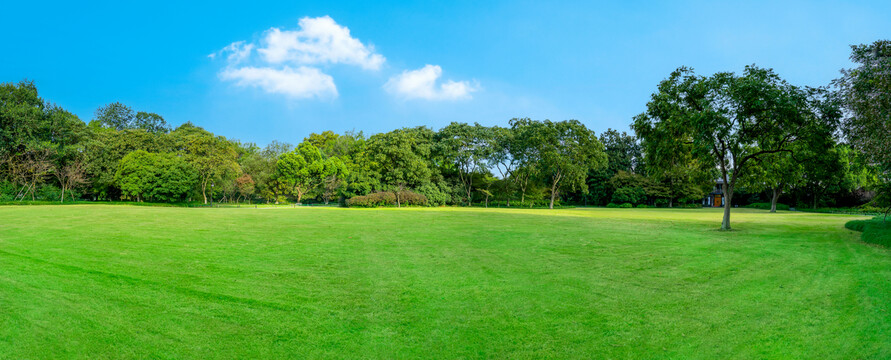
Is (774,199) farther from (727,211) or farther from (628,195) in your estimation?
(727,211)

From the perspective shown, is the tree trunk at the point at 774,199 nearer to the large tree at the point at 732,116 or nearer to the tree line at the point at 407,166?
the tree line at the point at 407,166

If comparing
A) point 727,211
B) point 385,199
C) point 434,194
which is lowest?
point 385,199

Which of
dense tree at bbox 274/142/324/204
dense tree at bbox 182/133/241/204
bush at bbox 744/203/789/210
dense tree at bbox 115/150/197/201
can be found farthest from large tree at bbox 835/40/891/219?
dense tree at bbox 115/150/197/201

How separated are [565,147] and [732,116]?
30.2 meters

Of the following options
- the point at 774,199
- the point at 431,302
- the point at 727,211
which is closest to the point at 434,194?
the point at 727,211

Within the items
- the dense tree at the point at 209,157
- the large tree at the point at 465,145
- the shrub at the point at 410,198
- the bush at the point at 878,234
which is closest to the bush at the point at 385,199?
the shrub at the point at 410,198

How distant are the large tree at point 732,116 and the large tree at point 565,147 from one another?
26556 mm

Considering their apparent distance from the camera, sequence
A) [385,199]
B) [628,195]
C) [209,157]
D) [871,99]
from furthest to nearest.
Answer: [628,195] < [209,157] < [385,199] < [871,99]

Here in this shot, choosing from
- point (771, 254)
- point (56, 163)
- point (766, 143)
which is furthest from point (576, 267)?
point (56, 163)

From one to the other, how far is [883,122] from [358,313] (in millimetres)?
14641

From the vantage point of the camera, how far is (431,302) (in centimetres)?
614

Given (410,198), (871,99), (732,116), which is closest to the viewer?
(871,99)

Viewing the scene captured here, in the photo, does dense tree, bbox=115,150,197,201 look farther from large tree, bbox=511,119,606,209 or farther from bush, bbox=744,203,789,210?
bush, bbox=744,203,789,210

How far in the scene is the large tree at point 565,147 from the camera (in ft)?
153
